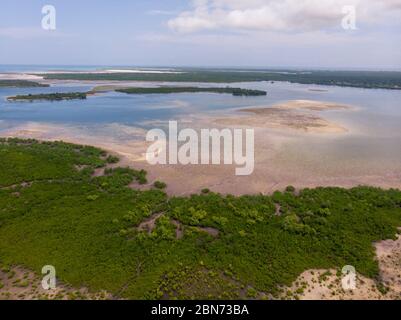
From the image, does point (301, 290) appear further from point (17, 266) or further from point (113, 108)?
point (113, 108)

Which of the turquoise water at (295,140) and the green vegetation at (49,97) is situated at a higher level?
the green vegetation at (49,97)

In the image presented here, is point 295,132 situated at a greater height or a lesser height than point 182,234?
greater

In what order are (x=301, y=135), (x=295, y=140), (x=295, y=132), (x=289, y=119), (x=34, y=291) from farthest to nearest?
(x=289, y=119) → (x=295, y=132) → (x=301, y=135) → (x=295, y=140) → (x=34, y=291)

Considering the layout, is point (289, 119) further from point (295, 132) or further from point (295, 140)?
point (295, 140)

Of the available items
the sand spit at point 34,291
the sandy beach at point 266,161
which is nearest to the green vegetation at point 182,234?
the sand spit at point 34,291

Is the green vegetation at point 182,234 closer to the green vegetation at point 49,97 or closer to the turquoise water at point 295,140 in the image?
the turquoise water at point 295,140

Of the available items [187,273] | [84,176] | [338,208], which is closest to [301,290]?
[187,273]

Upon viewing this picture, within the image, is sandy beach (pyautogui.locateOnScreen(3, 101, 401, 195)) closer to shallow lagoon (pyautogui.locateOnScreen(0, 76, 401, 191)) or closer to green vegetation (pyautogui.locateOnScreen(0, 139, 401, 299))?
shallow lagoon (pyautogui.locateOnScreen(0, 76, 401, 191))

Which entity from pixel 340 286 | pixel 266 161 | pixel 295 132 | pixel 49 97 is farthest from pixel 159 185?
pixel 49 97
